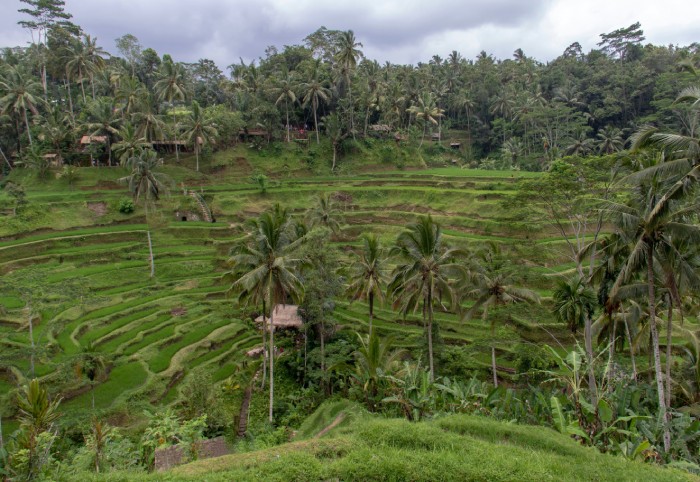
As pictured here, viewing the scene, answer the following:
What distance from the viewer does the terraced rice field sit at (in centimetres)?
2327

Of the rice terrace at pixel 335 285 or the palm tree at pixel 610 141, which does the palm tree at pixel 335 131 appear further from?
the palm tree at pixel 610 141

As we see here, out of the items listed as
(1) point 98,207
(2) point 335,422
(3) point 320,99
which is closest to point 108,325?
(2) point 335,422

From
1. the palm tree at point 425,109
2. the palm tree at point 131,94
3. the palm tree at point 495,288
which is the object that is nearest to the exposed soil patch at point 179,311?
the palm tree at point 495,288

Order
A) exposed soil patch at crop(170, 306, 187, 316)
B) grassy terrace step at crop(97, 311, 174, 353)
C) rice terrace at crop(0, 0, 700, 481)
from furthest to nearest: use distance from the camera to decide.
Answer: exposed soil patch at crop(170, 306, 187, 316)
grassy terrace step at crop(97, 311, 174, 353)
rice terrace at crop(0, 0, 700, 481)

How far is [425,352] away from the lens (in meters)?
24.0

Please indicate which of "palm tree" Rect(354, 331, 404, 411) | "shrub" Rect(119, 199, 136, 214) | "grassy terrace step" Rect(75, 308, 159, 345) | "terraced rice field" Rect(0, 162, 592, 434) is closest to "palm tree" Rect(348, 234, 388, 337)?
"palm tree" Rect(354, 331, 404, 411)

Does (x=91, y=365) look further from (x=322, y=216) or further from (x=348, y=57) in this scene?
(x=348, y=57)

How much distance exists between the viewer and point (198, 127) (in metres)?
52.3

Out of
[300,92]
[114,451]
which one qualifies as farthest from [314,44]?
[114,451]

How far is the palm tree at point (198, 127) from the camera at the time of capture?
171 feet

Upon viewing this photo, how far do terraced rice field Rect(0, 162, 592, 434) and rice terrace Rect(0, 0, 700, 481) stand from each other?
223 millimetres

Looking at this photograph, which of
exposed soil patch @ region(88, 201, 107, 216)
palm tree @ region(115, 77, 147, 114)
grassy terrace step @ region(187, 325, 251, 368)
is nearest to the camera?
grassy terrace step @ region(187, 325, 251, 368)

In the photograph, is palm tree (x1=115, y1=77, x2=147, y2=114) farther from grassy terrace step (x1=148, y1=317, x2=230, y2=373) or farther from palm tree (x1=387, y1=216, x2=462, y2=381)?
palm tree (x1=387, y1=216, x2=462, y2=381)

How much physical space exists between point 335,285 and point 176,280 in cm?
1816
